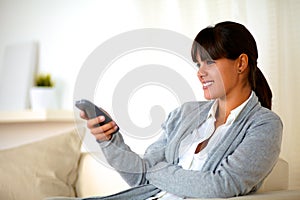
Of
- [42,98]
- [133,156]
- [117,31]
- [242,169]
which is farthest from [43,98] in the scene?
[242,169]

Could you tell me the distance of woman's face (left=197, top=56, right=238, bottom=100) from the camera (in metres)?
1.21

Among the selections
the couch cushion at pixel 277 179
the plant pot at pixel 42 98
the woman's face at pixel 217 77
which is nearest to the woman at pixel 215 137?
the woman's face at pixel 217 77

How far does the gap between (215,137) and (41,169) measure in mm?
904

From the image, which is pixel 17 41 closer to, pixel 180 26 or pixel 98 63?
pixel 180 26

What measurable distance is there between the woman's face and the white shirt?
0.21 feet

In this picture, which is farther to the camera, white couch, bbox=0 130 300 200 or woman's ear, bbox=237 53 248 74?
white couch, bbox=0 130 300 200

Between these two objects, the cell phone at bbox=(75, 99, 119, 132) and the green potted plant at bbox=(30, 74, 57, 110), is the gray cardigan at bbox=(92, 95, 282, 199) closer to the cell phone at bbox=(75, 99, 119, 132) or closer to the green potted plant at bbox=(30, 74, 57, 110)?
the cell phone at bbox=(75, 99, 119, 132)

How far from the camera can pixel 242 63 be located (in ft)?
4.28

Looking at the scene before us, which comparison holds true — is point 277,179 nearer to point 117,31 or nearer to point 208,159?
point 208,159

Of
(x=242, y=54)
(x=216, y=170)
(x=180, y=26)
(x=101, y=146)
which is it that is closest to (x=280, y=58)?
(x=180, y=26)

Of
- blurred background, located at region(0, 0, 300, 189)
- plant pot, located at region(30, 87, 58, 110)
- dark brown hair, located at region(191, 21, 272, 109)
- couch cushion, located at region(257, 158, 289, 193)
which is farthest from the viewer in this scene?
plant pot, located at region(30, 87, 58, 110)

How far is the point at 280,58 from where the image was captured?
6.07 feet

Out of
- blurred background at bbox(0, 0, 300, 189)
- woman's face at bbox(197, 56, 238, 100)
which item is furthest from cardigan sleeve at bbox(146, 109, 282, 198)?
blurred background at bbox(0, 0, 300, 189)

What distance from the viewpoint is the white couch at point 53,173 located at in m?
1.88
